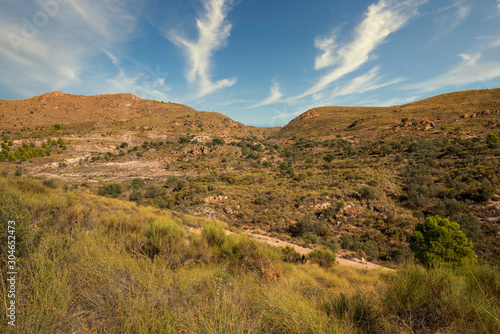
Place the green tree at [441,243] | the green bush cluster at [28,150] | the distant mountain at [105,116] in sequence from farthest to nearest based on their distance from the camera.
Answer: the distant mountain at [105,116] < the green bush cluster at [28,150] < the green tree at [441,243]

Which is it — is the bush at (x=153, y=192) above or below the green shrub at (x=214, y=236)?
below

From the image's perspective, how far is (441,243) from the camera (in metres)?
9.00

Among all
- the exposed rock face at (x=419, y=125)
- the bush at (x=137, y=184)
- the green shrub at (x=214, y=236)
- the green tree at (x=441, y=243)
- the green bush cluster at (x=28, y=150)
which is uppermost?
the exposed rock face at (x=419, y=125)

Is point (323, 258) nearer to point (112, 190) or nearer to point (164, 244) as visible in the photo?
point (164, 244)

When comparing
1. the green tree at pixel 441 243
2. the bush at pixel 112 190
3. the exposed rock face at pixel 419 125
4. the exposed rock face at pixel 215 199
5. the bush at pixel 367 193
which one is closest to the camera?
the green tree at pixel 441 243

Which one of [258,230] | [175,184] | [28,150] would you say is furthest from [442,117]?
[28,150]

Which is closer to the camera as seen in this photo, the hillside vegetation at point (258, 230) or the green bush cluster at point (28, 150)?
the hillside vegetation at point (258, 230)

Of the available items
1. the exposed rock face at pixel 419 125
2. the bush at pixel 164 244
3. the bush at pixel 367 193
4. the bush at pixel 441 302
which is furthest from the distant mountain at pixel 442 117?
the bush at pixel 164 244

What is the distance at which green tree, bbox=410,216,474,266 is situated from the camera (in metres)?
8.62

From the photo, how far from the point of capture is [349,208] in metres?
15.7

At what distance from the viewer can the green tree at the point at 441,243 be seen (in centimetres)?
862

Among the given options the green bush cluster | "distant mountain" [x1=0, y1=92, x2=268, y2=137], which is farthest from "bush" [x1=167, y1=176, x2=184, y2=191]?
"distant mountain" [x1=0, y1=92, x2=268, y2=137]

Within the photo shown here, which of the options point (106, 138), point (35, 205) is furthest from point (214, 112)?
point (35, 205)

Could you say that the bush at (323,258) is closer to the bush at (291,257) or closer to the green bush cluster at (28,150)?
the bush at (291,257)
